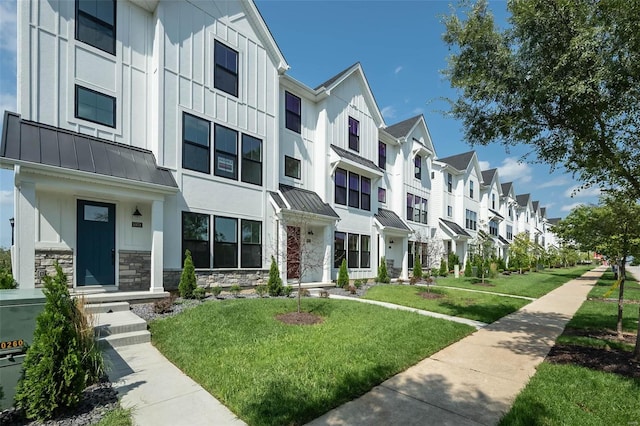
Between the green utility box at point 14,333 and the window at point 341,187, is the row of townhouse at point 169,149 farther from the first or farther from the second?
the green utility box at point 14,333

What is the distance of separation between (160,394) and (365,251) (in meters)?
14.7

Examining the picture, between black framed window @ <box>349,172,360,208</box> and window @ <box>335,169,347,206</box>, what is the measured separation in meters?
0.47

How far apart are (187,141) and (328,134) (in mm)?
7213

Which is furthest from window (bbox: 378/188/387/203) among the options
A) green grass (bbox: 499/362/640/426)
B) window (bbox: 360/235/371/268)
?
green grass (bbox: 499/362/640/426)

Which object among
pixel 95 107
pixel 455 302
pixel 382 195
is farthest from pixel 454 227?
pixel 95 107

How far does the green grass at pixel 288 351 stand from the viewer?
4016 mm

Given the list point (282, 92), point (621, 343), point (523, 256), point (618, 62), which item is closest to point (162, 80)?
point (282, 92)

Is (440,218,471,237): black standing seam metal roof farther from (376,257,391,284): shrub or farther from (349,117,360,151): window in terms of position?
(349,117,360,151): window

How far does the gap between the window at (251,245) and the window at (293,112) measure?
5078mm

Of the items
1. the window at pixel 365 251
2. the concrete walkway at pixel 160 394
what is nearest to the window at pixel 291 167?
the window at pixel 365 251

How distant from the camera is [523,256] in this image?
2880cm

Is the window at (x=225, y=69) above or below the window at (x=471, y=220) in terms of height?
above

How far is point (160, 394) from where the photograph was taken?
13.7 ft

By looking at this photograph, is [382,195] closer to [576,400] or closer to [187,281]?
[187,281]
